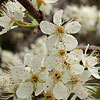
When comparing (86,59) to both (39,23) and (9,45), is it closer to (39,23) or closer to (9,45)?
(39,23)

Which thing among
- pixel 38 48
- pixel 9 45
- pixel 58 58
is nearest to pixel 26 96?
pixel 58 58

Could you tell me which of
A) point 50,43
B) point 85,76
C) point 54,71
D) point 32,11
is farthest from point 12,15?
point 85,76

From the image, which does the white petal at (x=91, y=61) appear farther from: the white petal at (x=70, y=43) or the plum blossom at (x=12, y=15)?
the plum blossom at (x=12, y=15)

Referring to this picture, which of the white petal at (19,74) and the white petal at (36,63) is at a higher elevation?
the white petal at (36,63)

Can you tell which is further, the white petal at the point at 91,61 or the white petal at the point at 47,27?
the white petal at the point at 91,61

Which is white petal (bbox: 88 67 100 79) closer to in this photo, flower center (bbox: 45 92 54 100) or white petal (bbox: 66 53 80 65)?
white petal (bbox: 66 53 80 65)

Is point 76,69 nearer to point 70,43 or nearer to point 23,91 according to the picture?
point 70,43

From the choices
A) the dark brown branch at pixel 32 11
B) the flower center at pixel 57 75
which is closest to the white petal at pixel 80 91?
the flower center at pixel 57 75

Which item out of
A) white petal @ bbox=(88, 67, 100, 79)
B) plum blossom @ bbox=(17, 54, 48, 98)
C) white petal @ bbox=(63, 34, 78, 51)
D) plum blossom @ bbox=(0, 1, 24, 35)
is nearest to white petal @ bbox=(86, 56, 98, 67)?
white petal @ bbox=(88, 67, 100, 79)
